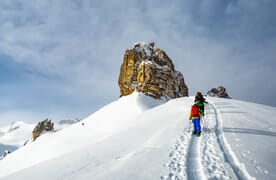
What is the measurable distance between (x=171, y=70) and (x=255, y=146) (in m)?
79.1

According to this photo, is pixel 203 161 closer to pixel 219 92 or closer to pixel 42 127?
pixel 42 127

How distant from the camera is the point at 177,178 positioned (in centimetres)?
572

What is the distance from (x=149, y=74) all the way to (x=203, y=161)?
68.1 meters

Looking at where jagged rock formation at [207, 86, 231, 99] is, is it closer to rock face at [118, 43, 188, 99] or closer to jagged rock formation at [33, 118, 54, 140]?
rock face at [118, 43, 188, 99]

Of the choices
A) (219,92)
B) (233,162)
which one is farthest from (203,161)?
(219,92)

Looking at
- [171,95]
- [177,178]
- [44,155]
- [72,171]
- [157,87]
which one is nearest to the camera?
[177,178]

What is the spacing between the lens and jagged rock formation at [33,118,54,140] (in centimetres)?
12200

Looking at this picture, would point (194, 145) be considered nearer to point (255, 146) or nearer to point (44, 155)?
point (255, 146)

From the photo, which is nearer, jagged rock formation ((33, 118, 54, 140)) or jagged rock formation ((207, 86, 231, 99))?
jagged rock formation ((33, 118, 54, 140))

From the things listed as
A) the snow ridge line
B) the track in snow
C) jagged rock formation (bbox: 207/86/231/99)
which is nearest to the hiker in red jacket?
the track in snow

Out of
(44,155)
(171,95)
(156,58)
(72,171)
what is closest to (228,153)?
(72,171)

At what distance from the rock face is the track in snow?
6281cm

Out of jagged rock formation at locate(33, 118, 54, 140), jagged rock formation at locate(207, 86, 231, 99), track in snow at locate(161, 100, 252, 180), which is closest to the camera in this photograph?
track in snow at locate(161, 100, 252, 180)

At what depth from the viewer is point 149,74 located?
245 feet
